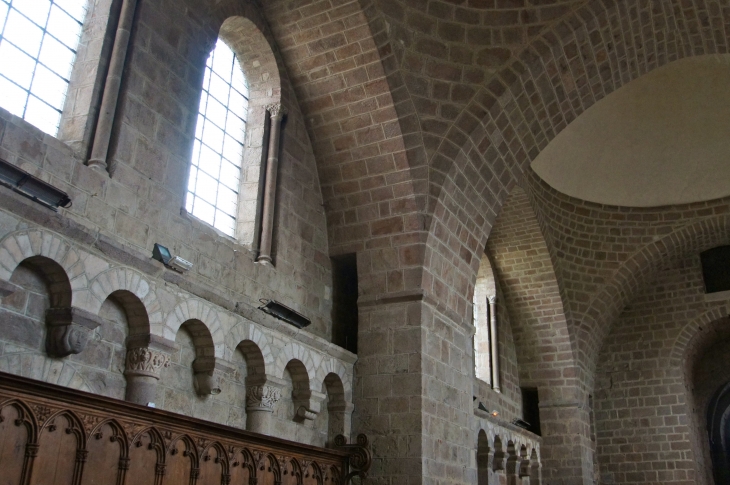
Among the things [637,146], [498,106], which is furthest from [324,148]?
[637,146]

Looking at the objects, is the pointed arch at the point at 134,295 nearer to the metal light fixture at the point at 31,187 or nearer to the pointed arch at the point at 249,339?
the metal light fixture at the point at 31,187

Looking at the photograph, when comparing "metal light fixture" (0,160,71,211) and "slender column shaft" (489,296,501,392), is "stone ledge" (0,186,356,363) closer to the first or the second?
"metal light fixture" (0,160,71,211)

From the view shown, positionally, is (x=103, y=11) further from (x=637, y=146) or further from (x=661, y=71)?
(x=637, y=146)

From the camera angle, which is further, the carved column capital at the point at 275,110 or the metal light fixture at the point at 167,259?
the carved column capital at the point at 275,110

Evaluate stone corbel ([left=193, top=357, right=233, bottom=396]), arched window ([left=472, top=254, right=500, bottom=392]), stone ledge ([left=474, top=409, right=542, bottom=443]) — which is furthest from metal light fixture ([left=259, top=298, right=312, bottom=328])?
arched window ([left=472, top=254, right=500, bottom=392])

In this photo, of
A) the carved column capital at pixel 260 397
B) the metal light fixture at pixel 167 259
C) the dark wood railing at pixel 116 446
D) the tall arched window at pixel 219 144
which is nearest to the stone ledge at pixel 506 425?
the carved column capital at pixel 260 397

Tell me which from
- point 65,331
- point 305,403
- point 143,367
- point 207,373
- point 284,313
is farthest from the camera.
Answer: point 305,403

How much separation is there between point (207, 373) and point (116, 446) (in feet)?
4.47

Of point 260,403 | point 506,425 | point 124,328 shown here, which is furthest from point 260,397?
point 506,425

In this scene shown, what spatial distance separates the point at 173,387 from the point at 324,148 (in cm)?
362

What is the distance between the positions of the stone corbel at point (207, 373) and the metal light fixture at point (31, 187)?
184 cm

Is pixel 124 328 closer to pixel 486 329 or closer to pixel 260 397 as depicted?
pixel 260 397

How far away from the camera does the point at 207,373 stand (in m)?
6.07

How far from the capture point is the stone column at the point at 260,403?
6.55 meters
